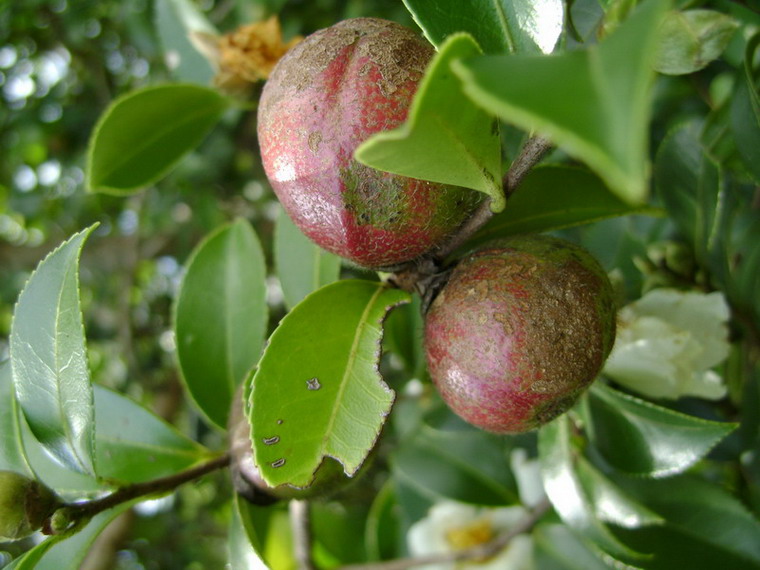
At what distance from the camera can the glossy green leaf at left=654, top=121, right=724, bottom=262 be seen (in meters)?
1.05

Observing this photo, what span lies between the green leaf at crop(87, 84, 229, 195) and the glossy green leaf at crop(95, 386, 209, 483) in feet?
1.05

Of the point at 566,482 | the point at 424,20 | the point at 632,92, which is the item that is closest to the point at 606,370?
the point at 566,482

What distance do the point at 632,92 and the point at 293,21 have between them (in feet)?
5.95

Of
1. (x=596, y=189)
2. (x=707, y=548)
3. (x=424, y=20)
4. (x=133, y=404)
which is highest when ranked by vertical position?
(x=424, y=20)

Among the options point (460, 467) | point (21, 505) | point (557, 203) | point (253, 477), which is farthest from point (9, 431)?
point (460, 467)

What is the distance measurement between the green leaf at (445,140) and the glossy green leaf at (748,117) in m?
0.47

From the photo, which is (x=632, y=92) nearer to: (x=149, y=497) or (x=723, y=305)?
(x=149, y=497)

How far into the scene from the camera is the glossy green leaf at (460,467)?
A: 1.40 m

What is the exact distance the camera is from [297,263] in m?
0.99

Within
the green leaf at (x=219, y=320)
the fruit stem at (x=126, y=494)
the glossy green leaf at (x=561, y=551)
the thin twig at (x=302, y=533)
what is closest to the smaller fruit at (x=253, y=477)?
the fruit stem at (x=126, y=494)

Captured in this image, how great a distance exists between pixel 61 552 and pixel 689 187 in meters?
1.06

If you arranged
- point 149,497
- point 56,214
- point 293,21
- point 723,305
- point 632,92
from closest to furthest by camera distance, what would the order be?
point 632,92 < point 149,497 < point 723,305 < point 293,21 < point 56,214

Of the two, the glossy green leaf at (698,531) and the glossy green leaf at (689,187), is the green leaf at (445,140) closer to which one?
the glossy green leaf at (689,187)

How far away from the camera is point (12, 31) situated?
2.44 metres
